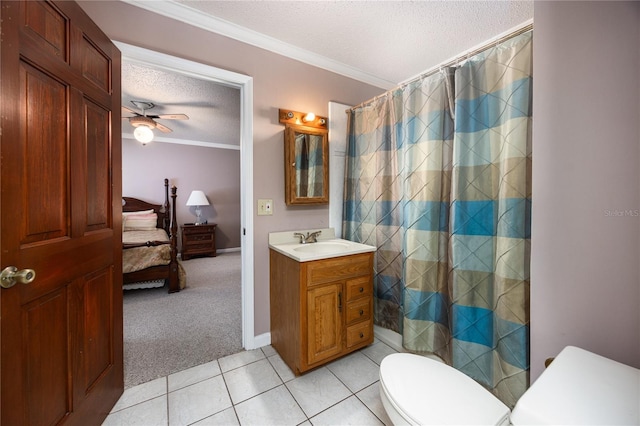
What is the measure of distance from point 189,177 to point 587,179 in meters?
5.90

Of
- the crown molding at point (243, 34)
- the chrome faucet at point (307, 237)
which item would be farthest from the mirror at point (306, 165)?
the crown molding at point (243, 34)

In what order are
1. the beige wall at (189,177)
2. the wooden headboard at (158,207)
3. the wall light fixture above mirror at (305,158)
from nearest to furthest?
the wall light fixture above mirror at (305,158) → the wooden headboard at (158,207) → the beige wall at (189,177)

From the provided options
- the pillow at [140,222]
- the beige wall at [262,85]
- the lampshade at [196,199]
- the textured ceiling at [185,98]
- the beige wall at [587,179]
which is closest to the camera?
the beige wall at [587,179]

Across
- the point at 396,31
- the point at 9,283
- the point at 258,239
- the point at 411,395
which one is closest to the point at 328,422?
the point at 411,395

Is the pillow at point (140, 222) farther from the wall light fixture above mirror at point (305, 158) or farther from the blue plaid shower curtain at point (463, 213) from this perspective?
the blue plaid shower curtain at point (463, 213)

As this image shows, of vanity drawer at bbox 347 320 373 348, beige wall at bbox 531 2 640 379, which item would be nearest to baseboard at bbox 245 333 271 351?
vanity drawer at bbox 347 320 373 348

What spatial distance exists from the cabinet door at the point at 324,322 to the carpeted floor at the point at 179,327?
740 mm

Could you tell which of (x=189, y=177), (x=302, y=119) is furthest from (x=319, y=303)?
(x=189, y=177)

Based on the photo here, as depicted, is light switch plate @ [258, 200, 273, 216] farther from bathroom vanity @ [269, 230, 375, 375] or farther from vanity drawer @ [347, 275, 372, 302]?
vanity drawer @ [347, 275, 372, 302]

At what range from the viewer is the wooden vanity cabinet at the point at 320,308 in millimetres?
1541

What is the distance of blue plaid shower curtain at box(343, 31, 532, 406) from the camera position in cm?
120

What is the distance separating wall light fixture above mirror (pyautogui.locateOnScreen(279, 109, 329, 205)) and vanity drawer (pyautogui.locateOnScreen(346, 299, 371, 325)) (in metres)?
0.92

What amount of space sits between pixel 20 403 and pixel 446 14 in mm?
2965

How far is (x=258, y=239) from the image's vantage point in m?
1.91
